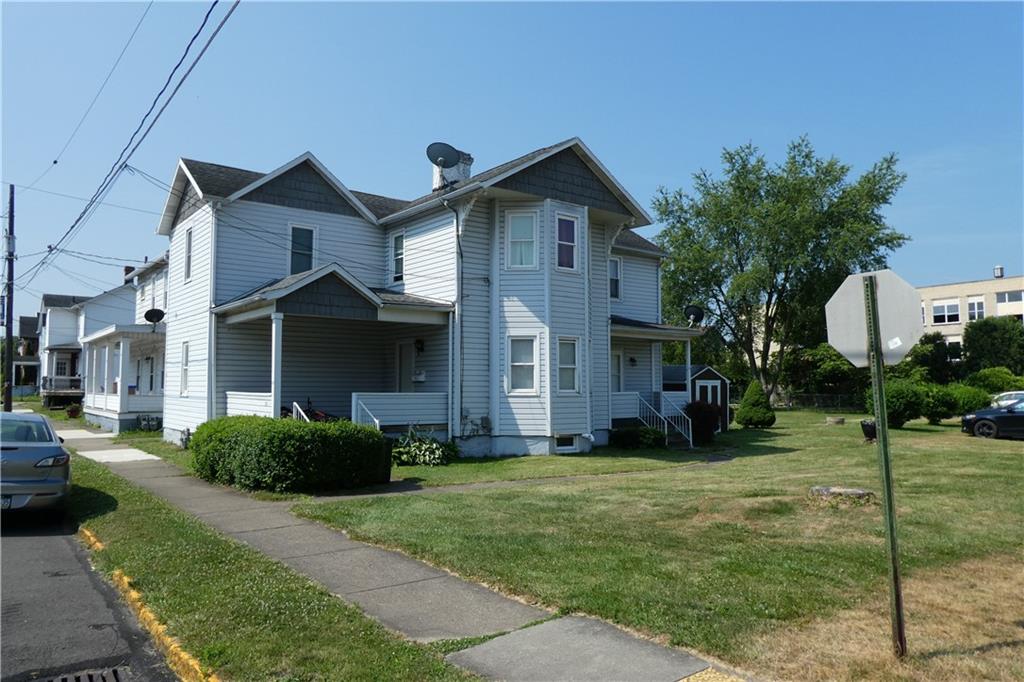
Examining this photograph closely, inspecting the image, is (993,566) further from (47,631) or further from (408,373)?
(408,373)

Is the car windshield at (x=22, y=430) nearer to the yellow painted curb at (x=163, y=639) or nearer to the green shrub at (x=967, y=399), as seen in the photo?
the yellow painted curb at (x=163, y=639)

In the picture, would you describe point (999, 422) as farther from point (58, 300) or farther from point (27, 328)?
point (27, 328)

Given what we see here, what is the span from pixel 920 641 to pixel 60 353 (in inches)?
2347

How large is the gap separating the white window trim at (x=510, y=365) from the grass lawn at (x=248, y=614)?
1036 cm

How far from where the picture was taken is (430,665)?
4543mm

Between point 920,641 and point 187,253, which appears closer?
point 920,641

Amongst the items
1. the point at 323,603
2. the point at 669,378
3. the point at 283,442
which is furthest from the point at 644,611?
the point at 669,378

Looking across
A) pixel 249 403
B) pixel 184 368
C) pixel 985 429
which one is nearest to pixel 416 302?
pixel 249 403

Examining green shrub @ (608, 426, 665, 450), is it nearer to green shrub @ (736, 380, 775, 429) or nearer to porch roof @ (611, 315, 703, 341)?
porch roof @ (611, 315, 703, 341)

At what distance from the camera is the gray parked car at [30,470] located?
9.20 meters

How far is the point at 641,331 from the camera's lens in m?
22.3

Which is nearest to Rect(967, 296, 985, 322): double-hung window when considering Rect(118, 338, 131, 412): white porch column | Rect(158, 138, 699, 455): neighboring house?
Rect(158, 138, 699, 455): neighboring house

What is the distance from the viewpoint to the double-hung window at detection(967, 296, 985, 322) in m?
70.1

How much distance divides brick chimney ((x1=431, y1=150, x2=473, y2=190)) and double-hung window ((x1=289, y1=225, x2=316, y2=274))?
4.91 m
